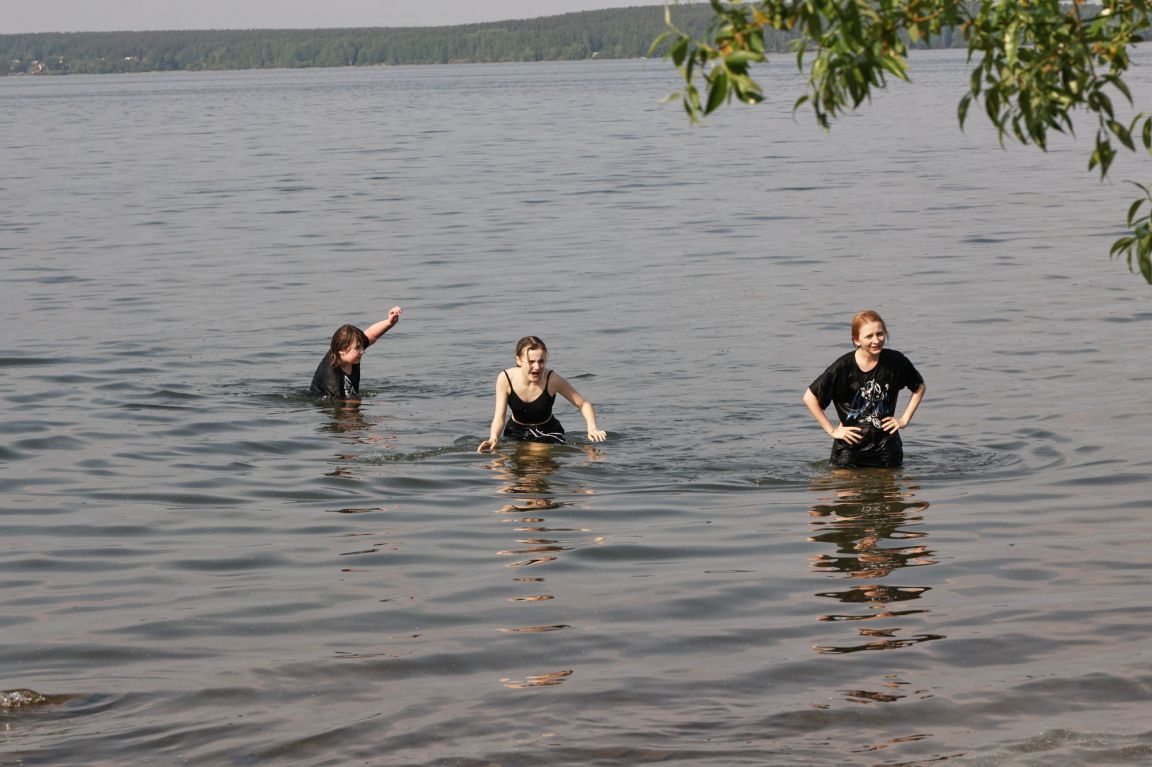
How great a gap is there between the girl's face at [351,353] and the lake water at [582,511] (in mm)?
501

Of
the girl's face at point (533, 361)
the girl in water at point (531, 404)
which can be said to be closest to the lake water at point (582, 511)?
the girl in water at point (531, 404)

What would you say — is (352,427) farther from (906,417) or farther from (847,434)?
(906,417)

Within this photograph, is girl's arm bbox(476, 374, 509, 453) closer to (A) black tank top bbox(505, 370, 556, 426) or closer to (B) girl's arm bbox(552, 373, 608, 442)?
(A) black tank top bbox(505, 370, 556, 426)

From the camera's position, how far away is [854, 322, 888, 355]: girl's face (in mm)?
11266

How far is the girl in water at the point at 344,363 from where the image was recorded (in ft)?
51.1

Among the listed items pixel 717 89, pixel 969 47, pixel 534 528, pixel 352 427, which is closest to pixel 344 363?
pixel 352 427

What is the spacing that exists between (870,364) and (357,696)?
5256 mm

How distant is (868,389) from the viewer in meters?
11.7

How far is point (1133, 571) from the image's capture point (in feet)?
31.3

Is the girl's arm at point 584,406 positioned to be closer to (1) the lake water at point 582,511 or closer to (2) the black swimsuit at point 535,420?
(2) the black swimsuit at point 535,420

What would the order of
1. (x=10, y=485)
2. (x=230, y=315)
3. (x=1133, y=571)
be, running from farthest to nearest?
1. (x=230, y=315)
2. (x=10, y=485)
3. (x=1133, y=571)

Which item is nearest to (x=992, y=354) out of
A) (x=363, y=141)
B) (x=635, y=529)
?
(x=635, y=529)

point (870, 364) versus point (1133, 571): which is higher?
point (870, 364)

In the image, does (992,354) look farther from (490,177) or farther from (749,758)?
(490,177)
